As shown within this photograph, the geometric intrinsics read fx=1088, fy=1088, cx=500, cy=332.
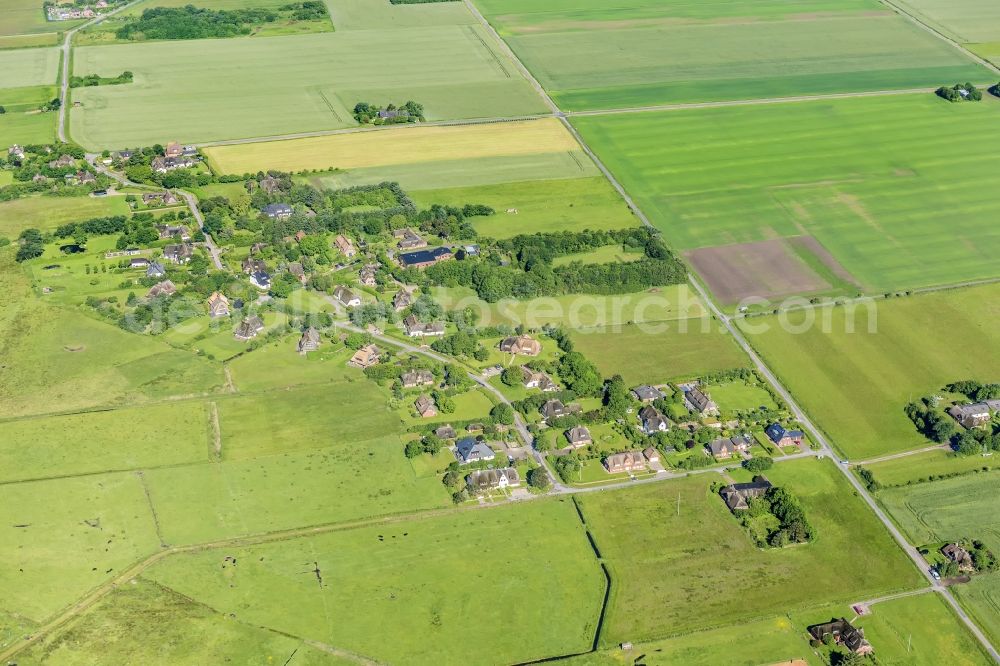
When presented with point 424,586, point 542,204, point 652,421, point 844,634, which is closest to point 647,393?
point 652,421

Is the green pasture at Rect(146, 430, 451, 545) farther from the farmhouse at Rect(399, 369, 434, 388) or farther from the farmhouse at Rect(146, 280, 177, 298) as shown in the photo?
the farmhouse at Rect(146, 280, 177, 298)

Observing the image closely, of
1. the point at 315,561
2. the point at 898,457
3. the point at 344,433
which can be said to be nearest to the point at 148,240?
the point at 344,433

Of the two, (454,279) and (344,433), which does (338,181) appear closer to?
(454,279)

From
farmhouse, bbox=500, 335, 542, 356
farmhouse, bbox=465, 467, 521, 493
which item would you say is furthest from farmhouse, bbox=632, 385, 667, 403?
farmhouse, bbox=465, 467, 521, 493

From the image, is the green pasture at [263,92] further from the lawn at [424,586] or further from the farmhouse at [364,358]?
the lawn at [424,586]

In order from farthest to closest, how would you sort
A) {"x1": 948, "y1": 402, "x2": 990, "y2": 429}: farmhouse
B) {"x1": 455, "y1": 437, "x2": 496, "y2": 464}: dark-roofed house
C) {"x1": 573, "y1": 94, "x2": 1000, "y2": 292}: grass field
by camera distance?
{"x1": 573, "y1": 94, "x2": 1000, "y2": 292}: grass field → {"x1": 948, "y1": 402, "x2": 990, "y2": 429}: farmhouse → {"x1": 455, "y1": 437, "x2": 496, "y2": 464}: dark-roofed house

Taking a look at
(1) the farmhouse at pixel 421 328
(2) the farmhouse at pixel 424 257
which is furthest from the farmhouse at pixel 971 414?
(2) the farmhouse at pixel 424 257

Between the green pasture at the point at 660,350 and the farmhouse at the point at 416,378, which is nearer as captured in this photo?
the farmhouse at the point at 416,378
